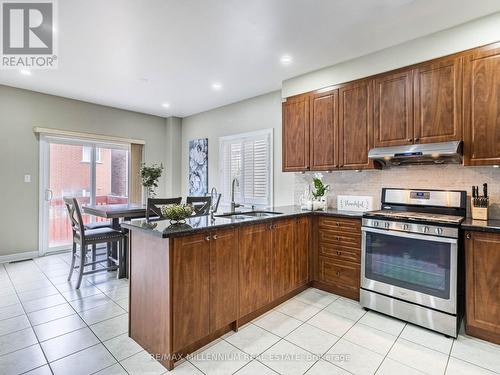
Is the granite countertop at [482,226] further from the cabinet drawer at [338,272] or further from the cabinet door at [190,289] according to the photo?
the cabinet door at [190,289]

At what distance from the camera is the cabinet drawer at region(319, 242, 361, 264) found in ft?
9.72

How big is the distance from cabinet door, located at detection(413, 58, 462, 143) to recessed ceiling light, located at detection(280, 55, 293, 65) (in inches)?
54.7

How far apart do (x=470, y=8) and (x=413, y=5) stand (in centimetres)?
52

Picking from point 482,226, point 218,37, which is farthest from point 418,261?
point 218,37

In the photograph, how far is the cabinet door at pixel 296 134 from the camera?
3.71m

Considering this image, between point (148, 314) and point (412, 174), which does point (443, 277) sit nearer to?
point (412, 174)

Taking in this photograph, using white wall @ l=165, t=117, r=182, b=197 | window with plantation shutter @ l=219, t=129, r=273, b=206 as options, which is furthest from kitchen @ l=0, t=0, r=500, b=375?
white wall @ l=165, t=117, r=182, b=197

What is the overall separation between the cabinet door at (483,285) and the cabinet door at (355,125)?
1.29m

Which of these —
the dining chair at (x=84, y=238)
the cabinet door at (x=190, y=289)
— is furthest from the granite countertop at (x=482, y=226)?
the dining chair at (x=84, y=238)

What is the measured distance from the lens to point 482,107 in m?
2.44

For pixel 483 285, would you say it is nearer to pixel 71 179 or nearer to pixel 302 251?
pixel 302 251

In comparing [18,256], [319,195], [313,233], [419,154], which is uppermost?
[419,154]

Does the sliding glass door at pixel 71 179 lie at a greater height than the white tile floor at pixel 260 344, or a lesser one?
greater

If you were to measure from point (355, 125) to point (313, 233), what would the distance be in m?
1.40
